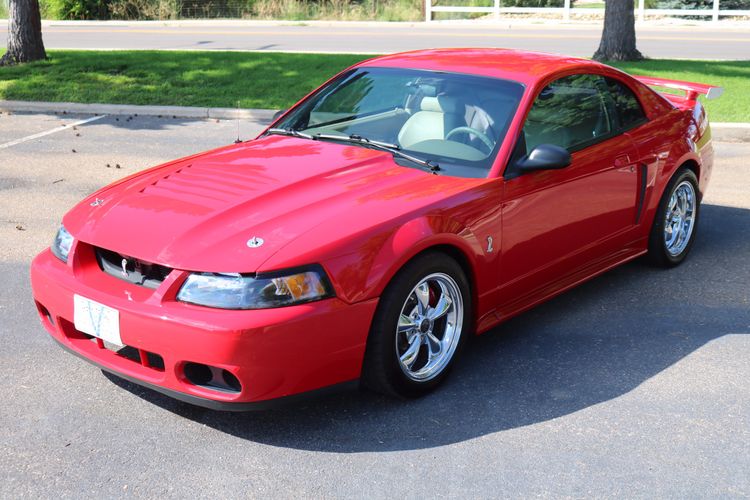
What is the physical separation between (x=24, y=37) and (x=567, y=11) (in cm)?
1872

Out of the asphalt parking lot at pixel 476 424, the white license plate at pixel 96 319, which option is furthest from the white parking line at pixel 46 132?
the white license plate at pixel 96 319

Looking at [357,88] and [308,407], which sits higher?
[357,88]

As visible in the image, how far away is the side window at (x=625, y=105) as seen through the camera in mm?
5844

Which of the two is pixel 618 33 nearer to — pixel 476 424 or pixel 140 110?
pixel 140 110

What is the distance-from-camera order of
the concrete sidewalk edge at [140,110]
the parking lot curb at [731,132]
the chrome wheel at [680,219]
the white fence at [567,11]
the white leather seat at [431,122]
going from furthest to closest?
the white fence at [567,11], the concrete sidewalk edge at [140,110], the parking lot curb at [731,132], the chrome wheel at [680,219], the white leather seat at [431,122]

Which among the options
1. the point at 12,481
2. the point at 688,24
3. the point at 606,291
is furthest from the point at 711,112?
the point at 688,24

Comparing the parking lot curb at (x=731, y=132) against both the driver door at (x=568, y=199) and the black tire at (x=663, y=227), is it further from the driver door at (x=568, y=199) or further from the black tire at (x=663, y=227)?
the driver door at (x=568, y=199)

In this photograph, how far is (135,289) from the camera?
4008mm

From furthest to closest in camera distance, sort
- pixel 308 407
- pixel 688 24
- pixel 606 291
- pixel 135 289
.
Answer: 1. pixel 688 24
2. pixel 606 291
3. pixel 308 407
4. pixel 135 289

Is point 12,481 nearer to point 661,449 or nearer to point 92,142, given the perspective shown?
point 661,449

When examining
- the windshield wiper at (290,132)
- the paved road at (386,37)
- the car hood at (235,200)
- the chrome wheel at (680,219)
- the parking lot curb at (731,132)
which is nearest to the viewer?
the car hood at (235,200)

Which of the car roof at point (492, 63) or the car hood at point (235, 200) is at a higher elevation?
the car roof at point (492, 63)

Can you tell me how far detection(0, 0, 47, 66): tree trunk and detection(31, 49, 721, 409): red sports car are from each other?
1119 cm

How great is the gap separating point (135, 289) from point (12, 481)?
3.02 feet
